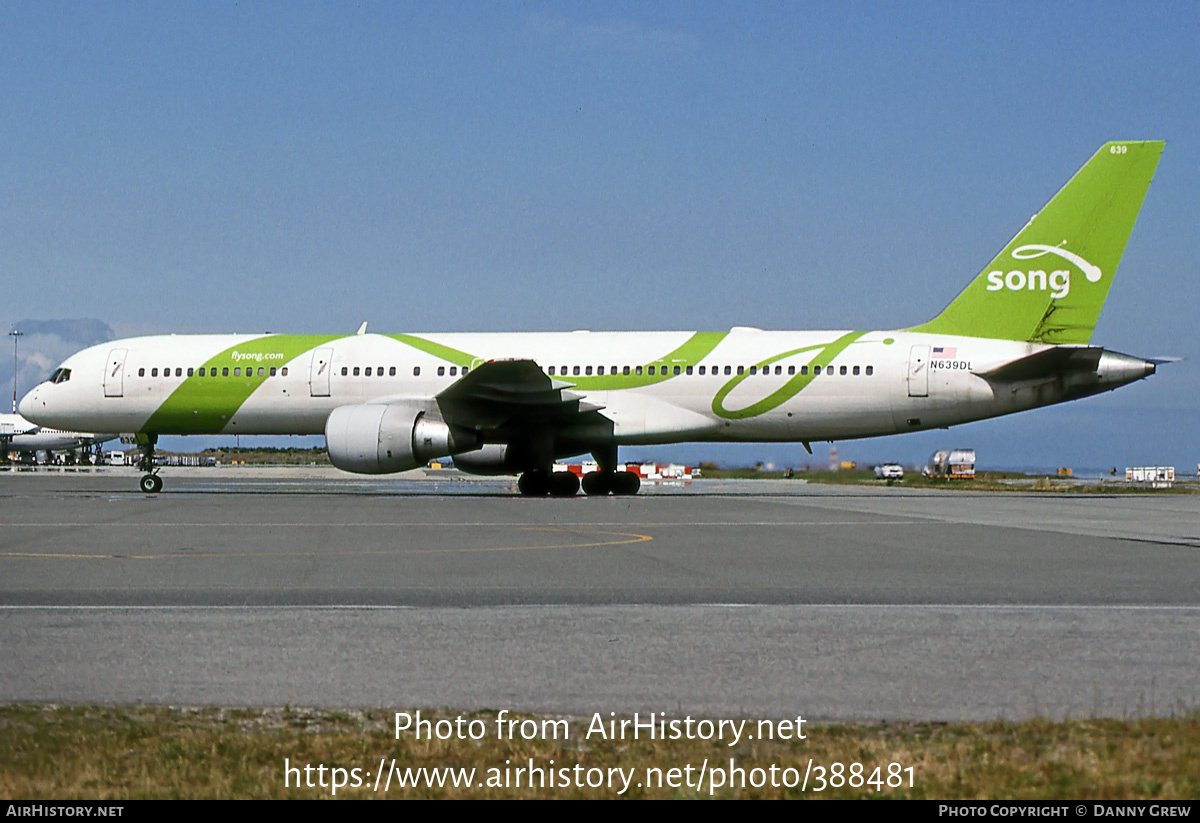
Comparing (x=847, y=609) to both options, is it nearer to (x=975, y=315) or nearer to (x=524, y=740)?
(x=524, y=740)

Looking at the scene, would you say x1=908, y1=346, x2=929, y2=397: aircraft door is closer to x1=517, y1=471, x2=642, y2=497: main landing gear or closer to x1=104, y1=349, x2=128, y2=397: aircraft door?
x1=517, y1=471, x2=642, y2=497: main landing gear

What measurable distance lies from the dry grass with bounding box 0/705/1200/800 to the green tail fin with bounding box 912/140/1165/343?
26.4 meters

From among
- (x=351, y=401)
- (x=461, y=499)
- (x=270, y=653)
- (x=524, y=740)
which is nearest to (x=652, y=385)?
(x=461, y=499)

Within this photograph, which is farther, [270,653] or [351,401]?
[351,401]

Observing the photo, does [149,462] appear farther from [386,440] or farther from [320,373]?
[386,440]

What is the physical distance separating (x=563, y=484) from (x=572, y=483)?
0.84ft

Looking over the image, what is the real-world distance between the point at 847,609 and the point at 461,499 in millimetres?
20799

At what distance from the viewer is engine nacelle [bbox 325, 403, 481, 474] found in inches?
1160

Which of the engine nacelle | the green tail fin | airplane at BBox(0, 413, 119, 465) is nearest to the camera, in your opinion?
the engine nacelle

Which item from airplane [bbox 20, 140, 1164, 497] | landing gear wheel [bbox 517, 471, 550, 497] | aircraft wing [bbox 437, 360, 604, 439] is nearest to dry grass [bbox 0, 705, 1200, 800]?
airplane [bbox 20, 140, 1164, 497]

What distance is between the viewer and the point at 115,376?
115 ft

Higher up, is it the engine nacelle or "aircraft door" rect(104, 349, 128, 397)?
"aircraft door" rect(104, 349, 128, 397)

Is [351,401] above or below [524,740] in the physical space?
above
